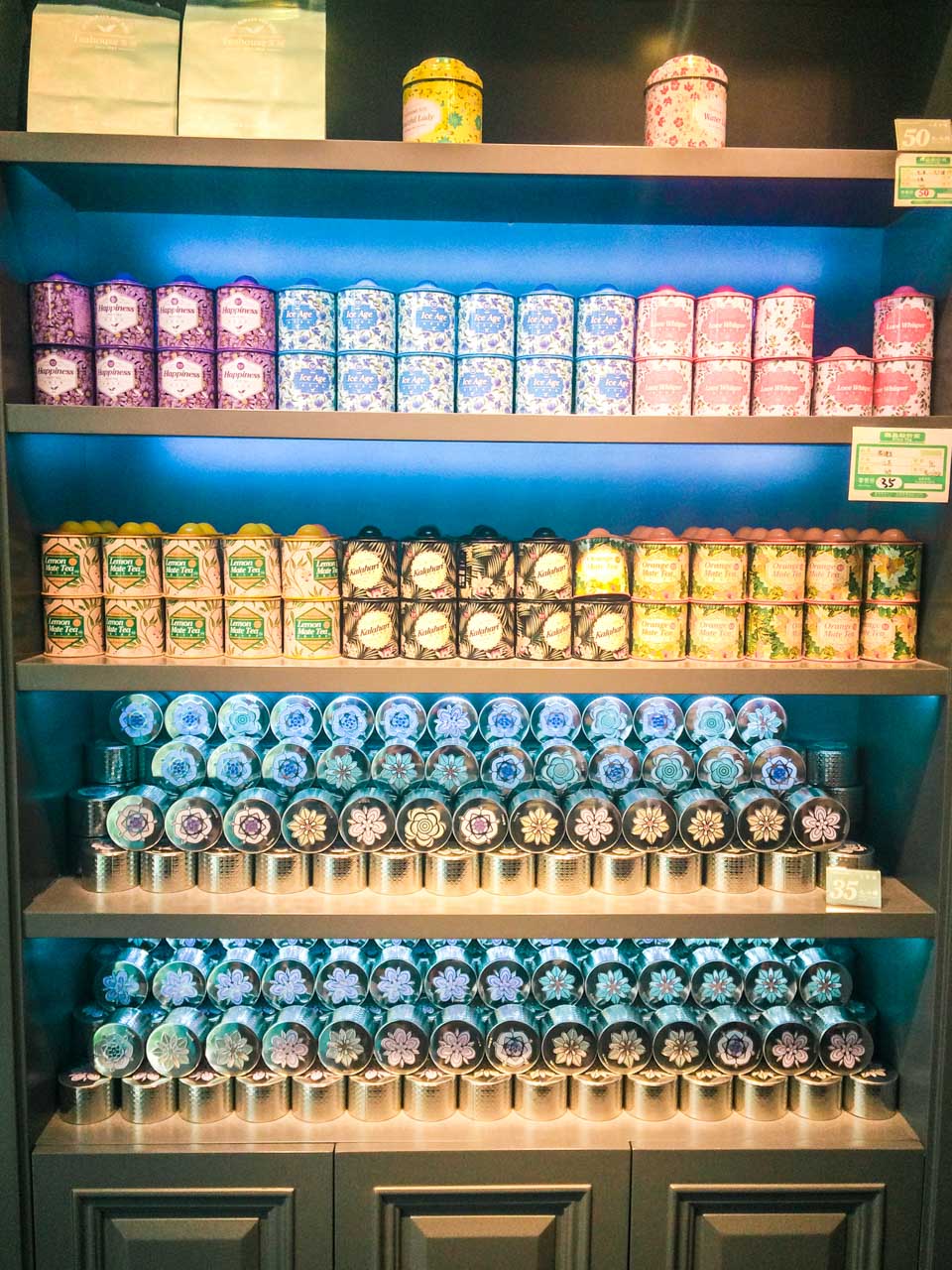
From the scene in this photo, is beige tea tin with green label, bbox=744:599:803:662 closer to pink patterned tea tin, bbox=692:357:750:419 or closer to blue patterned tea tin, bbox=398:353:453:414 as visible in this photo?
pink patterned tea tin, bbox=692:357:750:419

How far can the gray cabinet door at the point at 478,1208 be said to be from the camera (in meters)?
1.61

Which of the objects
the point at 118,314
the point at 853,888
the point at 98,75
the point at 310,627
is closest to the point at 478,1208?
the point at 853,888

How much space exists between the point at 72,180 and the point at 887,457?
153 cm

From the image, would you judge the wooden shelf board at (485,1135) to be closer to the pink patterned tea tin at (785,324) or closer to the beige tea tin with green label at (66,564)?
the beige tea tin with green label at (66,564)

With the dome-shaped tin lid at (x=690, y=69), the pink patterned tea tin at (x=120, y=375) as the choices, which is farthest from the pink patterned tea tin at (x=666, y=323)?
the pink patterned tea tin at (x=120, y=375)

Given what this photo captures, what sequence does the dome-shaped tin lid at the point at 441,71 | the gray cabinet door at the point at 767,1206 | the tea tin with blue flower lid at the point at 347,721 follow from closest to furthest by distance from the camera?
the dome-shaped tin lid at the point at 441,71 → the gray cabinet door at the point at 767,1206 → the tea tin with blue flower lid at the point at 347,721

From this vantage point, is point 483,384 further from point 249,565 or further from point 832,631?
point 832,631

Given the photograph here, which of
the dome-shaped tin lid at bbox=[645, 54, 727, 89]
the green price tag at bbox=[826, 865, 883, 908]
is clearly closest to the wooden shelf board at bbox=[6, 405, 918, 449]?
the dome-shaped tin lid at bbox=[645, 54, 727, 89]

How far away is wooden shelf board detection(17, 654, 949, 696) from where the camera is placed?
1592mm

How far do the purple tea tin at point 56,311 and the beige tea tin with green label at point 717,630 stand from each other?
3.98 feet

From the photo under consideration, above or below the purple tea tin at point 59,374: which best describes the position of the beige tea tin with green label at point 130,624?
below

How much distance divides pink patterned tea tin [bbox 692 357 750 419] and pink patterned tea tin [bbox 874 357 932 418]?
9.5 inches

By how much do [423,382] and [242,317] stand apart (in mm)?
338

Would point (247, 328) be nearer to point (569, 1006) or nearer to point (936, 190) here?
point (936, 190)
